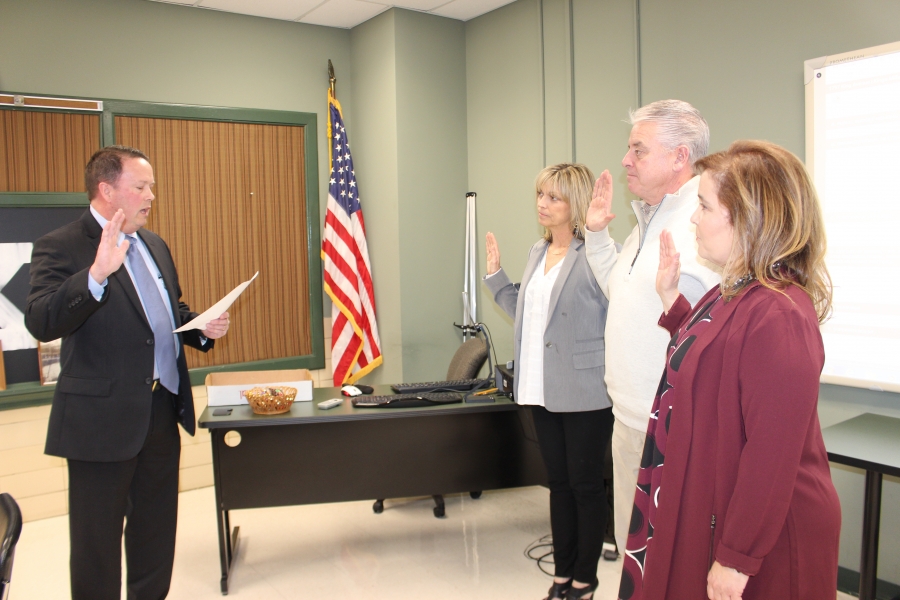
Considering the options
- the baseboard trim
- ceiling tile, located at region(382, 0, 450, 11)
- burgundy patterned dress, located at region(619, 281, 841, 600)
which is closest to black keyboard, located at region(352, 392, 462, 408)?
burgundy patterned dress, located at region(619, 281, 841, 600)

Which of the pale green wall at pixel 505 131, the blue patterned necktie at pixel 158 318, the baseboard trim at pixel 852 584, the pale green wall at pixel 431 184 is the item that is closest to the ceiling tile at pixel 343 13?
the pale green wall at pixel 431 184

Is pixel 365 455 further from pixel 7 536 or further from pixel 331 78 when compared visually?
pixel 331 78

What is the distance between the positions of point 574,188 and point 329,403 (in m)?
1.39

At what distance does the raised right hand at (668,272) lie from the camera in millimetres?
1701

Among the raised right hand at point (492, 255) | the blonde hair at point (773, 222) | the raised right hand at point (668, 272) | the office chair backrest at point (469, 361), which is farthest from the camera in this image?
the office chair backrest at point (469, 361)

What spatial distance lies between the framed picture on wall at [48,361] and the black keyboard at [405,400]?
6.24ft

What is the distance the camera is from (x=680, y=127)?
77.7 inches

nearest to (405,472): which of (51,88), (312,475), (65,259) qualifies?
(312,475)

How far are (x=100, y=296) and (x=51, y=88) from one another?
230cm

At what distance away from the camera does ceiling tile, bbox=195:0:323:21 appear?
3941 millimetres

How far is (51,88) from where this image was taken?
11.9ft

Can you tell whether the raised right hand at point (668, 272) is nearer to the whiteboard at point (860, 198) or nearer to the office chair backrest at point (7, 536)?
the whiteboard at point (860, 198)

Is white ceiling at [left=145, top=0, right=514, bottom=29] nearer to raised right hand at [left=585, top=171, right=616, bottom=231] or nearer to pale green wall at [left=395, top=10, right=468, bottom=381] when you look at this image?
pale green wall at [left=395, top=10, right=468, bottom=381]

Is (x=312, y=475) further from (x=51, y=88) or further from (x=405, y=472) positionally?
(x=51, y=88)
